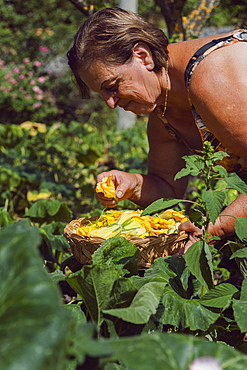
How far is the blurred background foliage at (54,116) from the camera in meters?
4.50

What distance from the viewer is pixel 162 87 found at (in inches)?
97.7

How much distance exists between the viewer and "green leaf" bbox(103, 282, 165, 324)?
47.6 inches

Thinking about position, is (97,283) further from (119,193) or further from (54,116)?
(54,116)

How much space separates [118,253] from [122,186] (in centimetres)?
Result: 78

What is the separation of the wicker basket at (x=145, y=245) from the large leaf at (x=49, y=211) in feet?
3.77

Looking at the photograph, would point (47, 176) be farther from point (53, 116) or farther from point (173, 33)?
point (53, 116)

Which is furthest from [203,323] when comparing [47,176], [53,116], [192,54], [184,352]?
[53,116]

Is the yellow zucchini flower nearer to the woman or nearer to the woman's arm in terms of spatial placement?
the woman

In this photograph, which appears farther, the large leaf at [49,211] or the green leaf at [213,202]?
the large leaf at [49,211]

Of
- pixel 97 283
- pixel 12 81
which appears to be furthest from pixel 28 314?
pixel 12 81

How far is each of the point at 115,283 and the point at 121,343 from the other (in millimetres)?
577

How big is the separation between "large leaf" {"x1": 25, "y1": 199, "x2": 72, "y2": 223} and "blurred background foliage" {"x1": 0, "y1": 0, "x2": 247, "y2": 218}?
1.88ft

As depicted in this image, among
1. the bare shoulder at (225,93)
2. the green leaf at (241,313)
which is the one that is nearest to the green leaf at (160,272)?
the green leaf at (241,313)

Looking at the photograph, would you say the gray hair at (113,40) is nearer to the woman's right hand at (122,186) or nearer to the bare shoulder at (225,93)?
the bare shoulder at (225,93)
